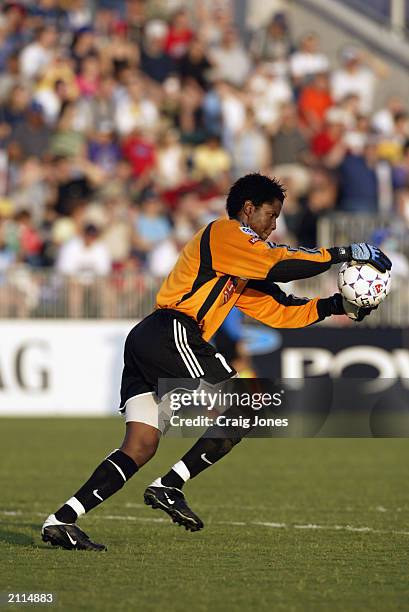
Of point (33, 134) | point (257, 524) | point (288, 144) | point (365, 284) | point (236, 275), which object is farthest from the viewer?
point (288, 144)

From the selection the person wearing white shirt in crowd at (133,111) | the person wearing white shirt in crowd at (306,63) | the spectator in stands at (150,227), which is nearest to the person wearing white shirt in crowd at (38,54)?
the person wearing white shirt in crowd at (133,111)

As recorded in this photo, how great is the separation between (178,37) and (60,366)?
22.7 feet

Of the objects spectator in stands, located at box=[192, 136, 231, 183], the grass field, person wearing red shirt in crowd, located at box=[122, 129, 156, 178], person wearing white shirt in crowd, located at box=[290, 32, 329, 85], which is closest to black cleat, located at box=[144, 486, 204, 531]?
the grass field

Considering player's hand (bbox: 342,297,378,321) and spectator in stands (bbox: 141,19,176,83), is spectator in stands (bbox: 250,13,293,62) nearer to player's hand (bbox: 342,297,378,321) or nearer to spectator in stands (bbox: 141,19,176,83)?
spectator in stands (bbox: 141,19,176,83)

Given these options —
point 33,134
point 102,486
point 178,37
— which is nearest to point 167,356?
point 102,486

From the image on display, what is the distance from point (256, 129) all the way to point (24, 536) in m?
14.0

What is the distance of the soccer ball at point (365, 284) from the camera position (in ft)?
27.0

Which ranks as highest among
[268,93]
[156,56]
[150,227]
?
[156,56]

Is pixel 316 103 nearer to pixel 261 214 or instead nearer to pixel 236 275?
pixel 261 214

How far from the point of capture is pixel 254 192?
330 inches

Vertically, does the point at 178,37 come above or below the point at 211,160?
above

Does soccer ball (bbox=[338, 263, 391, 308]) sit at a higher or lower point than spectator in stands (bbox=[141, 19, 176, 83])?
lower

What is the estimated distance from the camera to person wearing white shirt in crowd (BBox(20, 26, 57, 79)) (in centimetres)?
2258

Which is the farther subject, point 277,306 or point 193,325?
point 277,306
